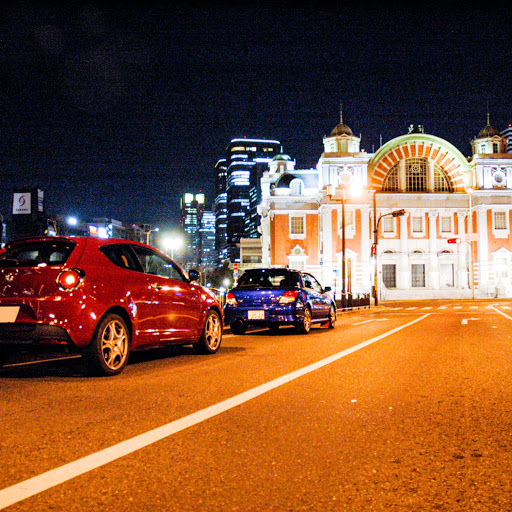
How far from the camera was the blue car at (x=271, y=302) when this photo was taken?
1405 centimetres

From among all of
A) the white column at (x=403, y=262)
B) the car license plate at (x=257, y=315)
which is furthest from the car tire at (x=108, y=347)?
the white column at (x=403, y=262)

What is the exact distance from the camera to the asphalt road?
3.20 m

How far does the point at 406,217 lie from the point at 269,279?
49.6 meters

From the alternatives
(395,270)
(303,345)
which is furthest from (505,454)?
(395,270)

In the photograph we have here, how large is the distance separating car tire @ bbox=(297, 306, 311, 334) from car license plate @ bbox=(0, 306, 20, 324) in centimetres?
831

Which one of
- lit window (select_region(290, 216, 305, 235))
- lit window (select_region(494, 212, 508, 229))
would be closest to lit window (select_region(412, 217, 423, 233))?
lit window (select_region(494, 212, 508, 229))

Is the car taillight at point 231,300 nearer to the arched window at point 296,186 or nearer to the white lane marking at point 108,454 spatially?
the white lane marking at point 108,454

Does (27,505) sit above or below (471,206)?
below

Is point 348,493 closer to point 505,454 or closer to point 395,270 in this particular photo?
point 505,454

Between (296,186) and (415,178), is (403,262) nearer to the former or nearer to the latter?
(415,178)

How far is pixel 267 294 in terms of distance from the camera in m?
14.1

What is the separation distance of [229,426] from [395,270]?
5885cm

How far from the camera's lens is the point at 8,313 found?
7008mm

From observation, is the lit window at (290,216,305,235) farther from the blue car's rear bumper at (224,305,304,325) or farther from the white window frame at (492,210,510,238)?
the blue car's rear bumper at (224,305,304,325)
